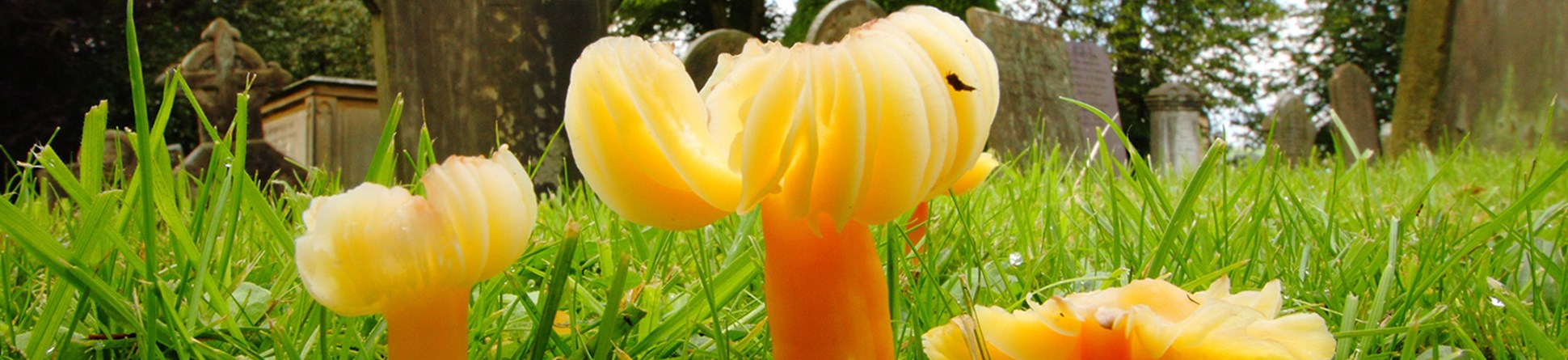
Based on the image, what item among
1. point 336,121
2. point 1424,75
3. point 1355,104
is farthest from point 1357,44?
point 336,121

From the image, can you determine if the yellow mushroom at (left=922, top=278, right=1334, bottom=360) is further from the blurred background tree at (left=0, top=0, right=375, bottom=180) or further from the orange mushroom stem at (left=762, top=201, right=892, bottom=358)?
the blurred background tree at (left=0, top=0, right=375, bottom=180)

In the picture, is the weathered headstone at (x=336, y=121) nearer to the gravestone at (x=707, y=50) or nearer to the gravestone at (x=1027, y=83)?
the gravestone at (x=707, y=50)

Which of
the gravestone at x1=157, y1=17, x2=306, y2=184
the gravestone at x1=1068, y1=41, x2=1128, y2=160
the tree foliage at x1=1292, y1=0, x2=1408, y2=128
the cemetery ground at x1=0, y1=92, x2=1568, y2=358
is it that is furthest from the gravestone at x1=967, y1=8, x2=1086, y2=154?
the tree foliage at x1=1292, y1=0, x2=1408, y2=128

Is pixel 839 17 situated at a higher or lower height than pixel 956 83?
lower

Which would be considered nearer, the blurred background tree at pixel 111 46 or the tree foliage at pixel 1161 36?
the blurred background tree at pixel 111 46

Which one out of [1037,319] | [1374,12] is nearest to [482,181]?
[1037,319]

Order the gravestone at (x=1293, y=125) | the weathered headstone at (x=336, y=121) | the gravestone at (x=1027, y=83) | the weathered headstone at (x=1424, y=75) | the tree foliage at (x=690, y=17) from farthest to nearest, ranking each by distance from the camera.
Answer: the tree foliage at (x=690, y=17)
the gravestone at (x=1293, y=125)
the weathered headstone at (x=336, y=121)
the weathered headstone at (x=1424, y=75)
the gravestone at (x=1027, y=83)

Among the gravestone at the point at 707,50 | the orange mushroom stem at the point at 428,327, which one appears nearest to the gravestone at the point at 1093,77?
the gravestone at the point at 707,50

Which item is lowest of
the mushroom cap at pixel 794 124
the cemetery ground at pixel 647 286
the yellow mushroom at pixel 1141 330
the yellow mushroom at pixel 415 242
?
the cemetery ground at pixel 647 286

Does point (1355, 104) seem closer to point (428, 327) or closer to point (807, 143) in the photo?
point (807, 143)
